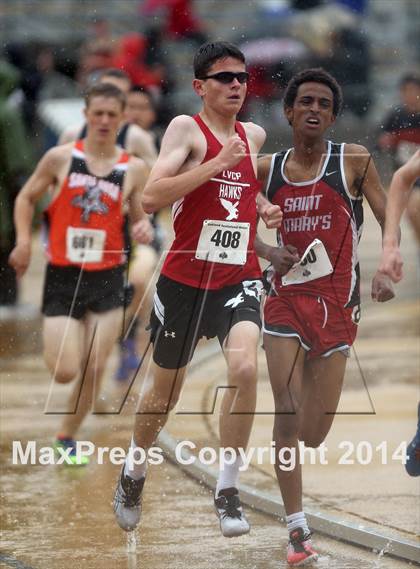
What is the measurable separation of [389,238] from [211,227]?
791mm

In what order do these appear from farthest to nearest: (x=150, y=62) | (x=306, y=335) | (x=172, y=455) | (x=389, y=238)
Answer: (x=150, y=62)
(x=172, y=455)
(x=306, y=335)
(x=389, y=238)

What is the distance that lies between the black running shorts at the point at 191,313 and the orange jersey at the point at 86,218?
87.9 inches

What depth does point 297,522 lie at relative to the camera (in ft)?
21.9

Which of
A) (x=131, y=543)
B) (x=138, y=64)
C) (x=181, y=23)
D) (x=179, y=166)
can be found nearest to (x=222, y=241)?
(x=179, y=166)

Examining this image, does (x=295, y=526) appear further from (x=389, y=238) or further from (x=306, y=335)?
(x=389, y=238)

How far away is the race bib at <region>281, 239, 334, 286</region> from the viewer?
266 inches

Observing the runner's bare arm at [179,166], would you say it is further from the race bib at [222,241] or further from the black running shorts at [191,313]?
the black running shorts at [191,313]

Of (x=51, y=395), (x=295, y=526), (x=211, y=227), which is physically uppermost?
(x=211, y=227)

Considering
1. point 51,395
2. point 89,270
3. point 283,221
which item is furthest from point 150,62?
point 283,221

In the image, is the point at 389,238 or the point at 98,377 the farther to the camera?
the point at 98,377

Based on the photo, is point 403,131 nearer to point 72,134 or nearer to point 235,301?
point 72,134

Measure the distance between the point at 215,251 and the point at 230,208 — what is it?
0.68 feet

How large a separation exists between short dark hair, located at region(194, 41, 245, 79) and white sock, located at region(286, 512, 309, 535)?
199cm

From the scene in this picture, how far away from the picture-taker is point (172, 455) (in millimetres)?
8812
